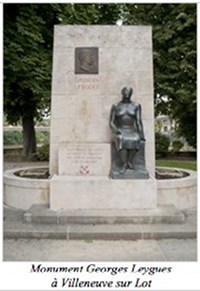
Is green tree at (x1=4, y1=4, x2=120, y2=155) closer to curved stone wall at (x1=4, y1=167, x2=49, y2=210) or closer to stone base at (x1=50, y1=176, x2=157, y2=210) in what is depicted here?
curved stone wall at (x1=4, y1=167, x2=49, y2=210)

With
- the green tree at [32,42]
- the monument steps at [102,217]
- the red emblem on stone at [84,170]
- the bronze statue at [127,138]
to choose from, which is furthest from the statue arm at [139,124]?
the green tree at [32,42]

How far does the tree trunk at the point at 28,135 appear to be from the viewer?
20.0 m

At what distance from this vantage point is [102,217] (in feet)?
20.8

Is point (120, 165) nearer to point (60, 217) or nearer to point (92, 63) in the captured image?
point (60, 217)

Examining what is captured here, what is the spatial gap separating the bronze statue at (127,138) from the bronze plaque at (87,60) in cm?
99

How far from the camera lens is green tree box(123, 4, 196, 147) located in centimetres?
1577

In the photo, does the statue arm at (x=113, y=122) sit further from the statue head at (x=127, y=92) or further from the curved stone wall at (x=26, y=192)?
the curved stone wall at (x=26, y=192)

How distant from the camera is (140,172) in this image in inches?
273

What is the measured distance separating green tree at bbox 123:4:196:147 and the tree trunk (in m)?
7.61

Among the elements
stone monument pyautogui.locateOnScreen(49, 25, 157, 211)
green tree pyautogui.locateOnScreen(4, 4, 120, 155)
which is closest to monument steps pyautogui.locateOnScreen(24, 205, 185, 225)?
stone monument pyautogui.locateOnScreen(49, 25, 157, 211)

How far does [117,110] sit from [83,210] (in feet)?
7.41

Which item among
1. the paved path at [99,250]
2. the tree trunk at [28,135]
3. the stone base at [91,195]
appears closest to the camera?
the paved path at [99,250]

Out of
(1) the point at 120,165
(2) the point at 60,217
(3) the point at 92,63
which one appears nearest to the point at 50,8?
(3) the point at 92,63

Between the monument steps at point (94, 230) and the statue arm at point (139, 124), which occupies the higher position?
the statue arm at point (139, 124)
